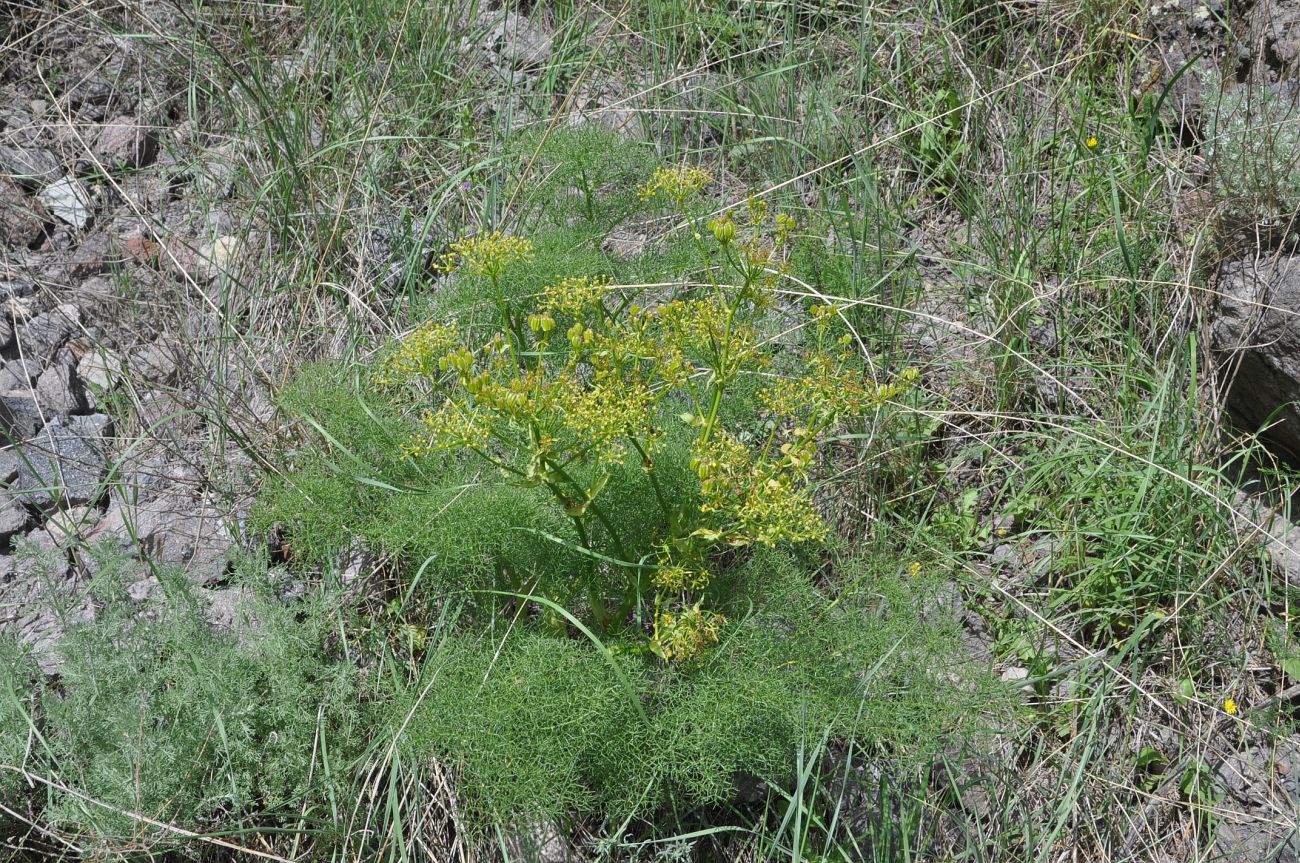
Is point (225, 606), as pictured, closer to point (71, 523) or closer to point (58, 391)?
point (71, 523)

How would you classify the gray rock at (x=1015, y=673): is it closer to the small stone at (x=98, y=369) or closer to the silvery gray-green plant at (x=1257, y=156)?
the silvery gray-green plant at (x=1257, y=156)

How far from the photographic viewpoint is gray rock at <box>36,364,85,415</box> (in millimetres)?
3402

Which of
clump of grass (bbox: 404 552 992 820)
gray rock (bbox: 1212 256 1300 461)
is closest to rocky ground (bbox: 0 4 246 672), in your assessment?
clump of grass (bbox: 404 552 992 820)

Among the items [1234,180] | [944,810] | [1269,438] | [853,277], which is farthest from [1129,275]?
[944,810]

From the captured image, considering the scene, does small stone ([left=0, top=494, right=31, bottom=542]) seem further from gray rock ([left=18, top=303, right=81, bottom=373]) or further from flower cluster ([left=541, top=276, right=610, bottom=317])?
flower cluster ([left=541, top=276, right=610, bottom=317])

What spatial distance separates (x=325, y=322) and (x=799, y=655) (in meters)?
2.01

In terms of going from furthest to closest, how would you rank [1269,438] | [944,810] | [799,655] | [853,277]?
[853,277], [1269,438], [944,810], [799,655]

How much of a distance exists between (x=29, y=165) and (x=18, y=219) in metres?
0.28

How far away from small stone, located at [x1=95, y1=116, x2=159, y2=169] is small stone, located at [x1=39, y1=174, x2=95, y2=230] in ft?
0.57

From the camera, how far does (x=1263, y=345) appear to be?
9.87 feet

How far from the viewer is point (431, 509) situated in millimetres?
2490

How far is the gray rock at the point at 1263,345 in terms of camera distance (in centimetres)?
299

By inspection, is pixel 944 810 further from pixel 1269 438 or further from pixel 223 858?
pixel 223 858

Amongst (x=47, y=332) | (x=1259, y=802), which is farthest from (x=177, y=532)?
(x=1259, y=802)
